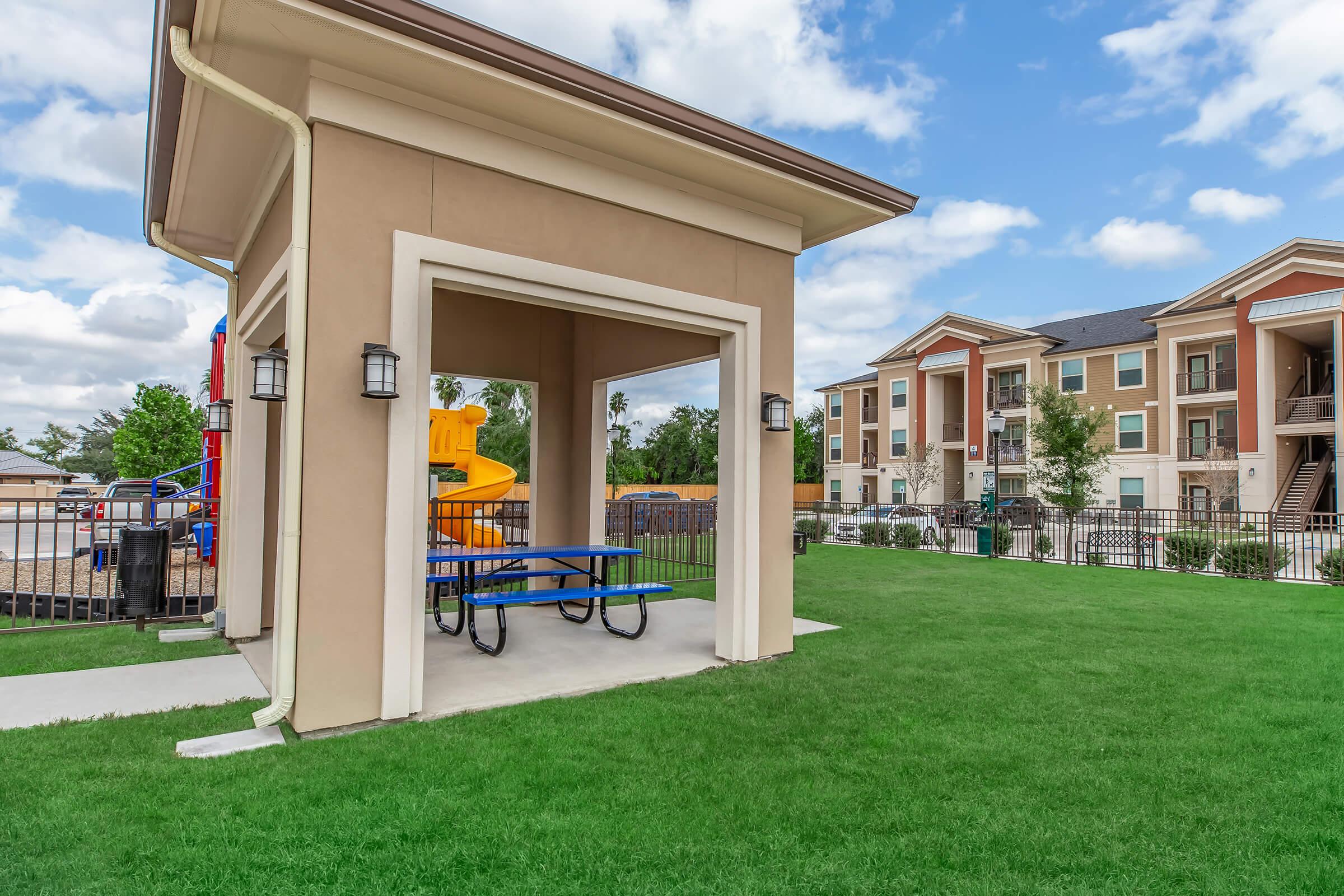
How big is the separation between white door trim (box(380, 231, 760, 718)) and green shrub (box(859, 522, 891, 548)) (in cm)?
1310

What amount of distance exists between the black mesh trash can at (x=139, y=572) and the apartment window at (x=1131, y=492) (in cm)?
3196

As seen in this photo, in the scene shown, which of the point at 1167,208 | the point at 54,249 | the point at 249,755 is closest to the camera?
the point at 249,755

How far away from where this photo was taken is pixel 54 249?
2819 cm

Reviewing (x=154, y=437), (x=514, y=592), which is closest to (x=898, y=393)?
(x=154, y=437)

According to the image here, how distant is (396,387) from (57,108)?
48.6 ft

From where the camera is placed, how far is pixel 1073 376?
103ft

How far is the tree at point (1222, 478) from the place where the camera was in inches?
950

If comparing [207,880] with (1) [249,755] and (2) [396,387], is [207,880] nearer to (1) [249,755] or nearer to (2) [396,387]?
(1) [249,755]

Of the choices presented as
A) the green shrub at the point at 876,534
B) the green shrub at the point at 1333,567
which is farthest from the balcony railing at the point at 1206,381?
the green shrub at the point at 1333,567

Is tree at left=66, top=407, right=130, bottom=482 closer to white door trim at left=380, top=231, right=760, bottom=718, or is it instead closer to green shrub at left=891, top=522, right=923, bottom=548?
green shrub at left=891, top=522, right=923, bottom=548

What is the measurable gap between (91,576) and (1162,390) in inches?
1301

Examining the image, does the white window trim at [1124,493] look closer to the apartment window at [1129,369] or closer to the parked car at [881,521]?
the apartment window at [1129,369]

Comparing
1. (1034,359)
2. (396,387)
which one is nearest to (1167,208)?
(1034,359)

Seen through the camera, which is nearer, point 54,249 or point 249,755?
point 249,755
